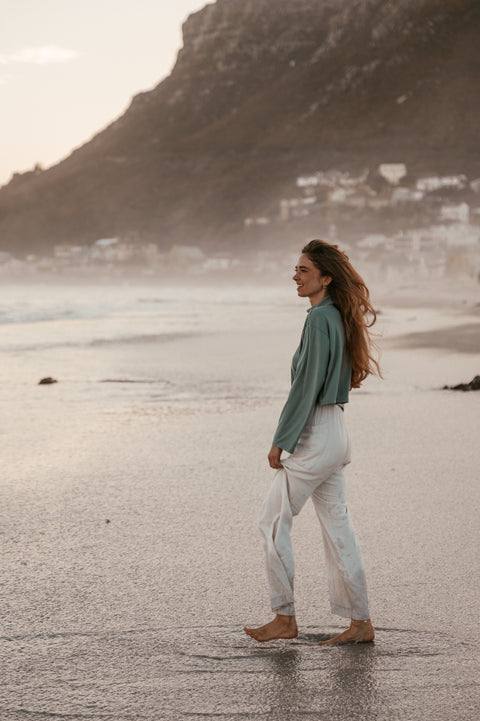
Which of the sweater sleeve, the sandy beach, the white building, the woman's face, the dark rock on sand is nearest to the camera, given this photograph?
the sandy beach

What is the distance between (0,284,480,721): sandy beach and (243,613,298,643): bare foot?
0.04 metres

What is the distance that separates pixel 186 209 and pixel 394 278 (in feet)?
254

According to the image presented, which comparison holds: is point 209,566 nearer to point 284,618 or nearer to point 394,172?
point 284,618

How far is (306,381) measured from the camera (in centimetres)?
330

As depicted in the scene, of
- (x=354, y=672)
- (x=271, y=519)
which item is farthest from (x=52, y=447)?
(x=354, y=672)

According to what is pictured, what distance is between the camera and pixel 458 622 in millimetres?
3498

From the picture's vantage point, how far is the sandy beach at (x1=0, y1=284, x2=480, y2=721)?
9.57 ft

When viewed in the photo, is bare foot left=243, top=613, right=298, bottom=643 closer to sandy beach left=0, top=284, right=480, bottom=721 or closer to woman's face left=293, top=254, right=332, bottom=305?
sandy beach left=0, top=284, right=480, bottom=721

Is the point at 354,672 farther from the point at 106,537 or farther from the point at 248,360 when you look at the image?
the point at 248,360

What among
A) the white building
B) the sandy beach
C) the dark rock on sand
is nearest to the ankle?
the sandy beach

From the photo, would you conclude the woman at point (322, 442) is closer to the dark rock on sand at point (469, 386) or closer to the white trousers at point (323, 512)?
the white trousers at point (323, 512)

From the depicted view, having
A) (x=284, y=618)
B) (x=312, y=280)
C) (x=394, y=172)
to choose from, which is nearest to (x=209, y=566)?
(x=284, y=618)

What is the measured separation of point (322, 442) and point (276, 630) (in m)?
0.78

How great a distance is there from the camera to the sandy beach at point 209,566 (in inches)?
115
